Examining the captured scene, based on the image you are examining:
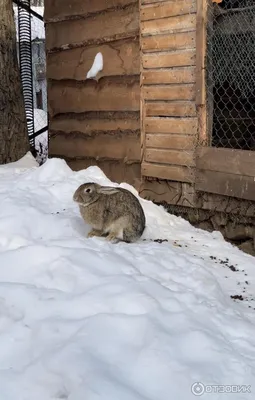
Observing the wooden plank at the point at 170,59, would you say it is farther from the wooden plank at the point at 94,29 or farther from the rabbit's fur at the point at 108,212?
the rabbit's fur at the point at 108,212

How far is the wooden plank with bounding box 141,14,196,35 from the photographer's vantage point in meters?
4.77

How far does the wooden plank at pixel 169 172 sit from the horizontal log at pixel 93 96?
0.62 m

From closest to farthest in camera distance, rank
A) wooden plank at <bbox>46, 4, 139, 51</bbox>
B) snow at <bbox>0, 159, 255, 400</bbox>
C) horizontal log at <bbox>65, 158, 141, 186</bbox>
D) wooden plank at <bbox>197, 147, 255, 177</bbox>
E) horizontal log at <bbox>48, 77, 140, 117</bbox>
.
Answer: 1. snow at <bbox>0, 159, 255, 400</bbox>
2. wooden plank at <bbox>197, 147, 255, 177</bbox>
3. wooden plank at <bbox>46, 4, 139, 51</bbox>
4. horizontal log at <bbox>48, 77, 140, 117</bbox>
5. horizontal log at <bbox>65, 158, 141, 186</bbox>

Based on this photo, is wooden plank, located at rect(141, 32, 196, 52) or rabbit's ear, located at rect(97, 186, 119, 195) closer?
rabbit's ear, located at rect(97, 186, 119, 195)

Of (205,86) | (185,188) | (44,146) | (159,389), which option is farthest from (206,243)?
(44,146)

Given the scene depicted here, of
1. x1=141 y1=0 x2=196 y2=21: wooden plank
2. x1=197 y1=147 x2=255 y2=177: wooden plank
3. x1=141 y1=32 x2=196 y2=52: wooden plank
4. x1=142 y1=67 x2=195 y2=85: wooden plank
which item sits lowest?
x1=197 y1=147 x2=255 y2=177: wooden plank

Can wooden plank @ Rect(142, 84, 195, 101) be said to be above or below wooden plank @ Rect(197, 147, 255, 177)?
above

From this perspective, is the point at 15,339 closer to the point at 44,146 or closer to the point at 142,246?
the point at 142,246

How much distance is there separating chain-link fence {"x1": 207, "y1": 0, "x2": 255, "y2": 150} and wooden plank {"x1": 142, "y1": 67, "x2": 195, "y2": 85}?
18cm

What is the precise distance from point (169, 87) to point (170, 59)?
26cm

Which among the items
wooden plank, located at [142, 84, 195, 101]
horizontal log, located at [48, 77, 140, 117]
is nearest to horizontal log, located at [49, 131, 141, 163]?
horizontal log, located at [48, 77, 140, 117]

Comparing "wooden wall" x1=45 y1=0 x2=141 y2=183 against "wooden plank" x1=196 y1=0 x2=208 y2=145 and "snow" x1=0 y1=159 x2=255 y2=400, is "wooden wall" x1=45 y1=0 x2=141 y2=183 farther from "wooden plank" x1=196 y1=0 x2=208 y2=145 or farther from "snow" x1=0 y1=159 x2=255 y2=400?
"snow" x1=0 y1=159 x2=255 y2=400

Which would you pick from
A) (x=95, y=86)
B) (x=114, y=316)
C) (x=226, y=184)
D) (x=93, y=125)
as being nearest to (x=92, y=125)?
(x=93, y=125)

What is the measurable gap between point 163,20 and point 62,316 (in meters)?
3.23
